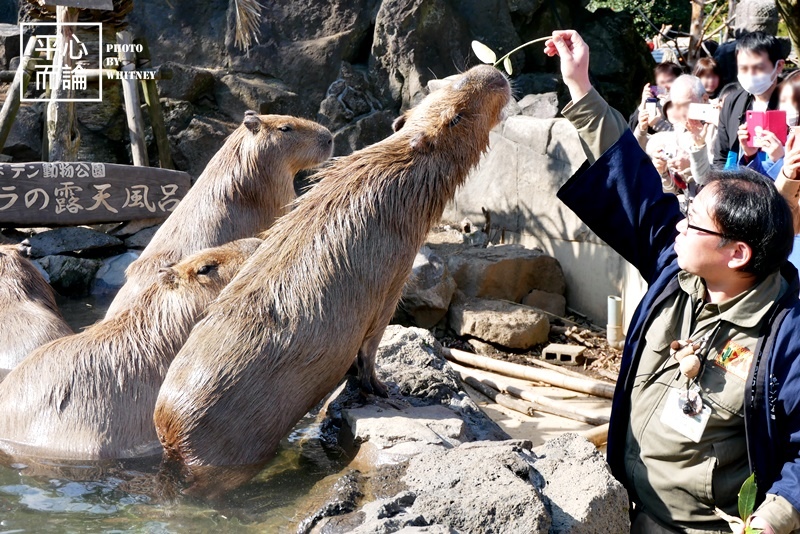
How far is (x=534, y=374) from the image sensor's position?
6387 millimetres

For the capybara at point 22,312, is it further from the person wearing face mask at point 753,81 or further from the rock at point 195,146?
the rock at point 195,146

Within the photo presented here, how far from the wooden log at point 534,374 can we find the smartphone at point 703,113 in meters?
1.88

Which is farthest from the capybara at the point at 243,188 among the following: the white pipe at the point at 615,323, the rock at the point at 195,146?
Answer: the rock at the point at 195,146

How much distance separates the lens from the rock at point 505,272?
317 inches

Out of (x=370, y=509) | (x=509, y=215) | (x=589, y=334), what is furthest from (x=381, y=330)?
(x=509, y=215)

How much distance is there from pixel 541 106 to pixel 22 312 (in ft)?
20.8

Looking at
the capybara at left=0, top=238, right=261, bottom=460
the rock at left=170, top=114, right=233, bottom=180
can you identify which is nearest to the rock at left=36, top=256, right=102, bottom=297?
the rock at left=170, top=114, right=233, bottom=180

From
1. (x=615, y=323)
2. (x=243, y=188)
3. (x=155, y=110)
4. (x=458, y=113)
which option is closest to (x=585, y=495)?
(x=458, y=113)

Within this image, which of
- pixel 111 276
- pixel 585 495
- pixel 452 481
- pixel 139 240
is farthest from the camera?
pixel 139 240

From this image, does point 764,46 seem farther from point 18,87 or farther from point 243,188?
point 18,87

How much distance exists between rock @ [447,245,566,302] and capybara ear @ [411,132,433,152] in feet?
12.3

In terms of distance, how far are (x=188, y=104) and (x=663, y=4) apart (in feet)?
31.3

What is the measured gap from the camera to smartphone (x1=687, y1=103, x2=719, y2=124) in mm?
4912

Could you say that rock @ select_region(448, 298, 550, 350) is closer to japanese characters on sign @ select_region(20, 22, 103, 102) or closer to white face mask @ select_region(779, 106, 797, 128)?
white face mask @ select_region(779, 106, 797, 128)
